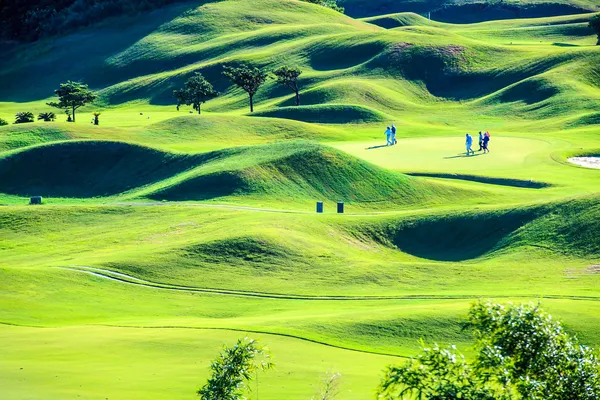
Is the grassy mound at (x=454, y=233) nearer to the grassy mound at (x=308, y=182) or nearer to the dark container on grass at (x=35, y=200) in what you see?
the grassy mound at (x=308, y=182)

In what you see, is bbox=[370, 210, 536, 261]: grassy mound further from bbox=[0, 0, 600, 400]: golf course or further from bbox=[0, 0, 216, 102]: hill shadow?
bbox=[0, 0, 216, 102]: hill shadow

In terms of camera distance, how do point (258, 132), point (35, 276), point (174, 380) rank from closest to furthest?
point (174, 380)
point (35, 276)
point (258, 132)

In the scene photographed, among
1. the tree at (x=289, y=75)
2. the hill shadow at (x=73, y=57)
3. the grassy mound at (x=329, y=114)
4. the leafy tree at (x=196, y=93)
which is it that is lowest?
the grassy mound at (x=329, y=114)

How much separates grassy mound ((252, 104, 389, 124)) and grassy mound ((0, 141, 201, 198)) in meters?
32.6

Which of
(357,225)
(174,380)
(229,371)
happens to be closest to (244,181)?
(357,225)

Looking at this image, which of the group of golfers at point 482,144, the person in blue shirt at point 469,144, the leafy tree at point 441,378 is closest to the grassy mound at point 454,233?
the person in blue shirt at point 469,144

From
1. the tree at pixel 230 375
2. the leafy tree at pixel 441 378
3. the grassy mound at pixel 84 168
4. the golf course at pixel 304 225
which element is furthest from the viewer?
the grassy mound at pixel 84 168

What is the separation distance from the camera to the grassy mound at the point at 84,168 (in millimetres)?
73000

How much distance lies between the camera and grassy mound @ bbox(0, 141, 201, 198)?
73.0 meters

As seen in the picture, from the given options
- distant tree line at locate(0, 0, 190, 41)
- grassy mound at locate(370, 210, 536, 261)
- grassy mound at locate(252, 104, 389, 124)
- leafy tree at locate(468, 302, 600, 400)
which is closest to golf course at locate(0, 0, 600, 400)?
grassy mound at locate(370, 210, 536, 261)

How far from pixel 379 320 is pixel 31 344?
12.8m

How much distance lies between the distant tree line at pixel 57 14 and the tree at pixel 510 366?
166 metres

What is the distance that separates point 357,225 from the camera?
187ft

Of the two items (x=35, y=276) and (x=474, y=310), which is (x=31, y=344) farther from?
(x=474, y=310)
